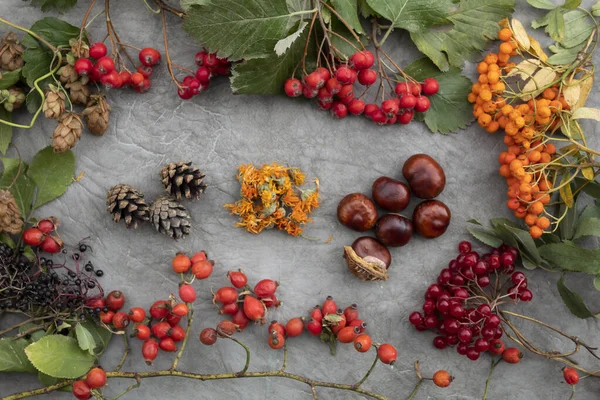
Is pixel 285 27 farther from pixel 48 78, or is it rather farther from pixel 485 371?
pixel 485 371

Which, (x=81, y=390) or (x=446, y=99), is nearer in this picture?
(x=81, y=390)

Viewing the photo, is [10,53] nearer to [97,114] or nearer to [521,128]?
[97,114]

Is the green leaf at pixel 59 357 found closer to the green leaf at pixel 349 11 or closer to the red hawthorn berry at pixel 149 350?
the red hawthorn berry at pixel 149 350

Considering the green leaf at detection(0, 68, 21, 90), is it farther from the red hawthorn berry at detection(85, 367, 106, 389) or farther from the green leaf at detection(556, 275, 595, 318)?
the green leaf at detection(556, 275, 595, 318)

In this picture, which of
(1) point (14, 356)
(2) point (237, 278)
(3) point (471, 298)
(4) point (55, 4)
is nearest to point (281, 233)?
(2) point (237, 278)

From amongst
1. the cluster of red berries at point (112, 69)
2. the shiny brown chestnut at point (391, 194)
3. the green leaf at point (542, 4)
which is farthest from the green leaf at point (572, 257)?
the cluster of red berries at point (112, 69)

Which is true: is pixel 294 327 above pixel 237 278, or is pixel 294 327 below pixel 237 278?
below

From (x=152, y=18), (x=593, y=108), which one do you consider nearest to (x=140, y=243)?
(x=152, y=18)
